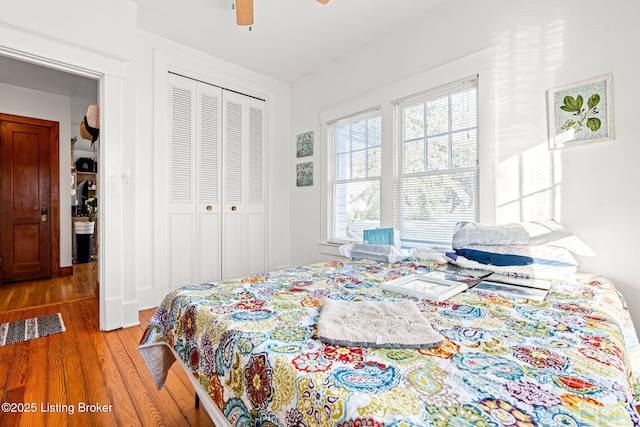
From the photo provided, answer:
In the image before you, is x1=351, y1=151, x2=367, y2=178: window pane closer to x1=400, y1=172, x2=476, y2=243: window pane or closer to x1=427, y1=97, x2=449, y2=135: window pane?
x1=400, y1=172, x2=476, y2=243: window pane

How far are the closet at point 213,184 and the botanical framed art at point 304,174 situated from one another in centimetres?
50

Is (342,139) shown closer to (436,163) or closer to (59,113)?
(436,163)

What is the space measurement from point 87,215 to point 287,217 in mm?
5350

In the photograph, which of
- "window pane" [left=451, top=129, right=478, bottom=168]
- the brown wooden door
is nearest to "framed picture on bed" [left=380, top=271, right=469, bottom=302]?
"window pane" [left=451, top=129, right=478, bottom=168]

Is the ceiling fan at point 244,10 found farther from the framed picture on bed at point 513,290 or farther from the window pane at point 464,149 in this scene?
the framed picture on bed at point 513,290

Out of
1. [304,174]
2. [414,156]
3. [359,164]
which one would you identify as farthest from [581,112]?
[304,174]

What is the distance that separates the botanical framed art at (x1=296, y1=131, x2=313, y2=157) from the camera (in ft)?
13.3

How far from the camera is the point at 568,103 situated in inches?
80.1

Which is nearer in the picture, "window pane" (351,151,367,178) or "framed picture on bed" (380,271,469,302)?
"framed picture on bed" (380,271,469,302)

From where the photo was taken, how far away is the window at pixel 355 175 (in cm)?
335

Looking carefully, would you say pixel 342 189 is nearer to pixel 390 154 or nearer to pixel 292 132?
pixel 390 154

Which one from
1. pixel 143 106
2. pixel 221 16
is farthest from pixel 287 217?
pixel 221 16

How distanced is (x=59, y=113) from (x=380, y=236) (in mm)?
5252

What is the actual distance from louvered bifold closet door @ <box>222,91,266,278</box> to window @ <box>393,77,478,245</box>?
77.6 inches
